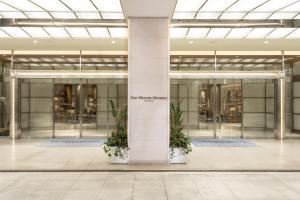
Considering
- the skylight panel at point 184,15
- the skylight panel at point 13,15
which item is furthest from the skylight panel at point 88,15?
the skylight panel at point 184,15

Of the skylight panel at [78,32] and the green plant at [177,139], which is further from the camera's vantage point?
the skylight panel at [78,32]

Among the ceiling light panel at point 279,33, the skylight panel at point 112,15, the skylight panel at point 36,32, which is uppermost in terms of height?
the skylight panel at point 112,15

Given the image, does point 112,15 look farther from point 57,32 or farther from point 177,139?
point 177,139

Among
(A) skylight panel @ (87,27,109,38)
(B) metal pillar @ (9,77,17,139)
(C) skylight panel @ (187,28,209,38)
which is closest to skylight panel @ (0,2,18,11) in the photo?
(A) skylight panel @ (87,27,109,38)

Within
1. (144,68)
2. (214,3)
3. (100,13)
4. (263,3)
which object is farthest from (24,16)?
(263,3)

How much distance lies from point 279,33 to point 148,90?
19.7 ft

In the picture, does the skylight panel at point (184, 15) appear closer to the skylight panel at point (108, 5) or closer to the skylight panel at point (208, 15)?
the skylight panel at point (208, 15)

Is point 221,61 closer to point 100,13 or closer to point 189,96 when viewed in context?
point 189,96

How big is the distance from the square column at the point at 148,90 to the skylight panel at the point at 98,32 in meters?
2.82

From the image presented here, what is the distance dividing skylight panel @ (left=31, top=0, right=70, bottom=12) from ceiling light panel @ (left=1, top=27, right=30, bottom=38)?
8.83ft

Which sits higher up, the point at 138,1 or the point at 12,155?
the point at 138,1

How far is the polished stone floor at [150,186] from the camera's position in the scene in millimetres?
6730

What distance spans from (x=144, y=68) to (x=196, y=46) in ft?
19.5

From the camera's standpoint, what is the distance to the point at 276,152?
12.2m
